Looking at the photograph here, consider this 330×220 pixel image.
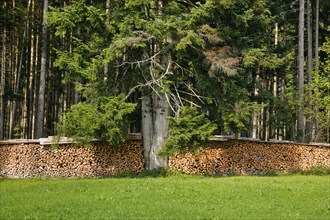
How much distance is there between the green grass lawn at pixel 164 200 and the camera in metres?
12.1

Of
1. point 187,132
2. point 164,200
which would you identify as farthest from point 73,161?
point 164,200

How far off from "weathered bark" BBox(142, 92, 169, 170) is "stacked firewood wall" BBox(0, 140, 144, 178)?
30.2 inches

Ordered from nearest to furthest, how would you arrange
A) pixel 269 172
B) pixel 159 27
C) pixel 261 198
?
pixel 261 198 → pixel 159 27 → pixel 269 172

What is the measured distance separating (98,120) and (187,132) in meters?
3.10

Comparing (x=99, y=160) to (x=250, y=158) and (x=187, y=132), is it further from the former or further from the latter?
(x=250, y=158)

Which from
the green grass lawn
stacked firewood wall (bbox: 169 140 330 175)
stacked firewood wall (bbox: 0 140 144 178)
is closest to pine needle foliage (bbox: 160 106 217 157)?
stacked firewood wall (bbox: 169 140 330 175)

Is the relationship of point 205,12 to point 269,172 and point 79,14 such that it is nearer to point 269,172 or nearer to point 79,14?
point 79,14

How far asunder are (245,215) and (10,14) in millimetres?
23400

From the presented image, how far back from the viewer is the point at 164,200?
13891 mm

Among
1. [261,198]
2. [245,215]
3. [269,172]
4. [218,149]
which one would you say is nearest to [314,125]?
[269,172]

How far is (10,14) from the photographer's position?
3197cm

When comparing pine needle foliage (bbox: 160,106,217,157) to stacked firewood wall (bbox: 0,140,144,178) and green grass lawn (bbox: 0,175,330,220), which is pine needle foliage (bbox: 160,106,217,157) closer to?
green grass lawn (bbox: 0,175,330,220)

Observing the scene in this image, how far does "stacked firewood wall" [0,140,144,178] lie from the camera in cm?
2234

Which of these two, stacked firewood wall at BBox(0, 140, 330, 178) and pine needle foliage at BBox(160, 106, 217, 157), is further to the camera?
stacked firewood wall at BBox(0, 140, 330, 178)
